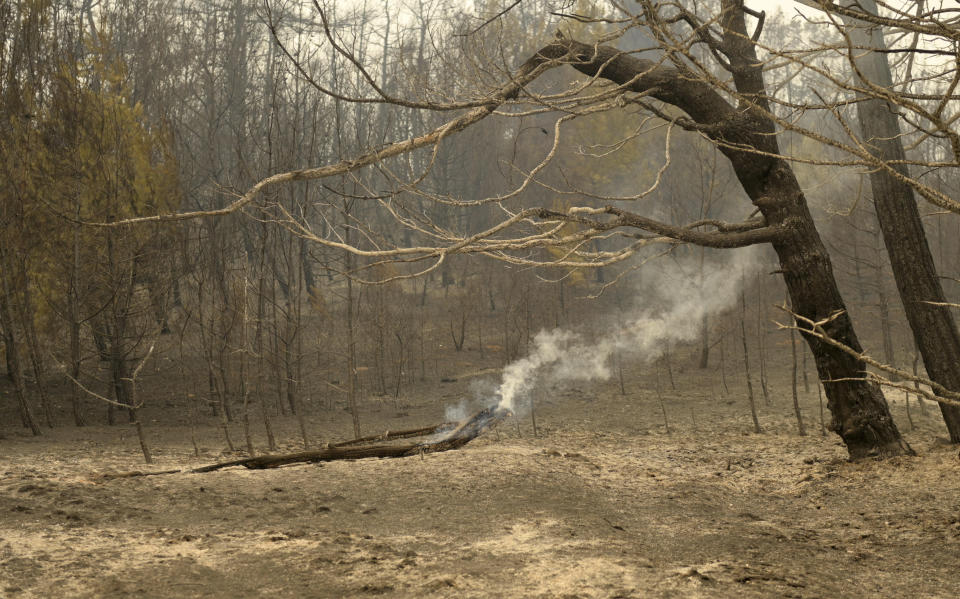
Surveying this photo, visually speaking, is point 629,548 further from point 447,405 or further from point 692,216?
point 692,216

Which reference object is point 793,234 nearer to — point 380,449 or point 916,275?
point 916,275

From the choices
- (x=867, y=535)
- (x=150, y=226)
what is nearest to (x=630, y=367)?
(x=150, y=226)

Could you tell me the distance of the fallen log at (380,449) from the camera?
7.01m

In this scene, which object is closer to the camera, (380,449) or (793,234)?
(793,234)

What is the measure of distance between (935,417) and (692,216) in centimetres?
1441

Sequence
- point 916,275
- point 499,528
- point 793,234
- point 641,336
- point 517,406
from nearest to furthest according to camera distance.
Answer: point 499,528, point 793,234, point 916,275, point 517,406, point 641,336

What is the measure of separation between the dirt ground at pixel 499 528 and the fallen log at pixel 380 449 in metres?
0.53

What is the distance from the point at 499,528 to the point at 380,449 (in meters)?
2.98

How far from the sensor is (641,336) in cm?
2302

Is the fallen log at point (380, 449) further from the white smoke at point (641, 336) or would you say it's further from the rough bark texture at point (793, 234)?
the white smoke at point (641, 336)

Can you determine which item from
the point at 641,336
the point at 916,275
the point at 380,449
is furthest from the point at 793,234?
the point at 641,336

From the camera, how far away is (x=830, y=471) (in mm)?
6684

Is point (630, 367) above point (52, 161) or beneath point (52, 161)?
beneath

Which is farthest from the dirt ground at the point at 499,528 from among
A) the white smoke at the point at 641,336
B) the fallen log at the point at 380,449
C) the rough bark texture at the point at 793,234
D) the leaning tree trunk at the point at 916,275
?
the white smoke at the point at 641,336
